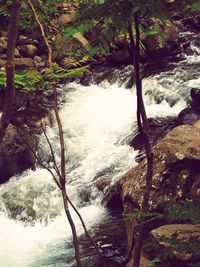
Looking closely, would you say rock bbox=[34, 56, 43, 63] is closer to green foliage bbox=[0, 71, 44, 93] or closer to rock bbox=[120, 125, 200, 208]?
rock bbox=[120, 125, 200, 208]

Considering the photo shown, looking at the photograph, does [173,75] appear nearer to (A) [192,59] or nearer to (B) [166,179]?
(A) [192,59]

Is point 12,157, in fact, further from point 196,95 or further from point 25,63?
point 25,63

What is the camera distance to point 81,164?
33.7ft

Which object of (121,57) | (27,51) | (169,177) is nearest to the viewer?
(169,177)

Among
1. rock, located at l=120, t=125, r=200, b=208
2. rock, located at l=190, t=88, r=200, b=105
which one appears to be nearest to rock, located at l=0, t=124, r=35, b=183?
rock, located at l=120, t=125, r=200, b=208

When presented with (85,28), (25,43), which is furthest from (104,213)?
(25,43)

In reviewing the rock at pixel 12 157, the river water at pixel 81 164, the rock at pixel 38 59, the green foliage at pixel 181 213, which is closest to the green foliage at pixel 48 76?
the green foliage at pixel 181 213

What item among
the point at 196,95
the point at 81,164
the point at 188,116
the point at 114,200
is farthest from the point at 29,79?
the point at 196,95

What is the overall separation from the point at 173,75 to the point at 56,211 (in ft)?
23.1

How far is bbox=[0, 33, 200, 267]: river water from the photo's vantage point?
7.41 metres

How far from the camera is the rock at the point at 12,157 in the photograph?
400 inches

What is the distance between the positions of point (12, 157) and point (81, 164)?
1.76m

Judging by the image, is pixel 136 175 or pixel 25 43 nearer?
pixel 136 175

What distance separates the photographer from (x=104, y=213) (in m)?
7.87
